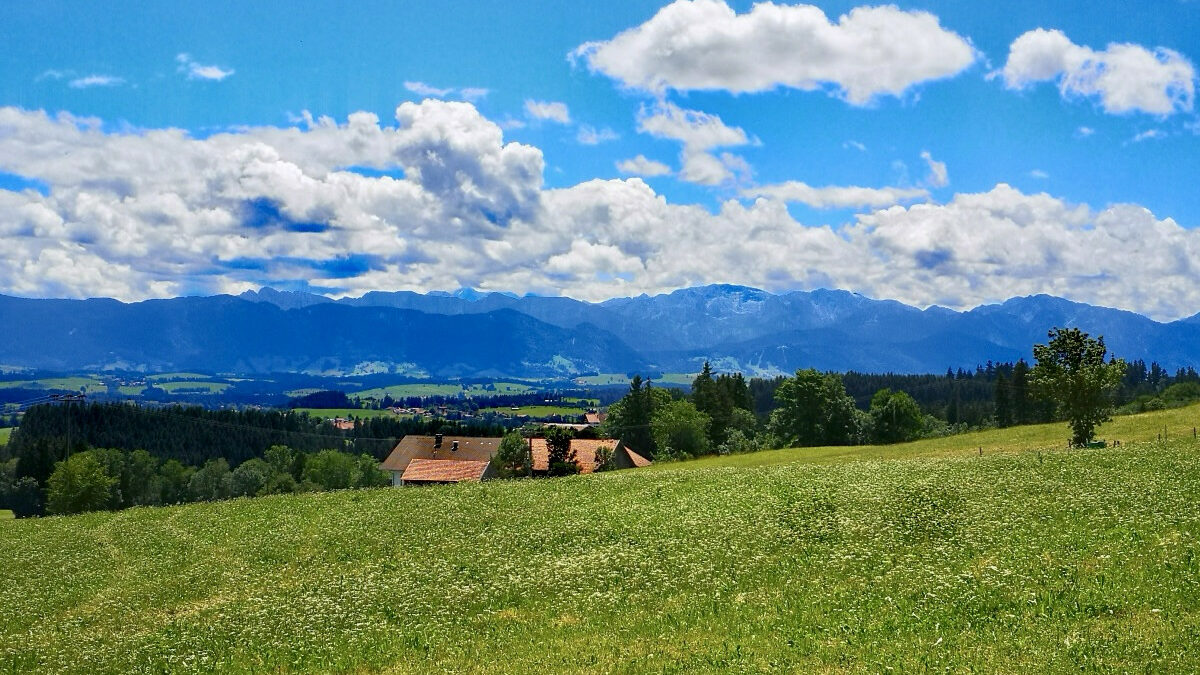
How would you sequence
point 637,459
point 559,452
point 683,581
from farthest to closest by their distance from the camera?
point 637,459 < point 559,452 < point 683,581

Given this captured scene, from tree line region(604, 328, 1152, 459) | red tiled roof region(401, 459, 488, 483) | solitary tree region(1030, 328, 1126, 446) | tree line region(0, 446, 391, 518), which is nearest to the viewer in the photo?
solitary tree region(1030, 328, 1126, 446)

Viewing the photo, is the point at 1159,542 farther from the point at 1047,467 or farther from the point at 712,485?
the point at 712,485

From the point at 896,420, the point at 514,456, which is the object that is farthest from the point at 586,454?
the point at 896,420

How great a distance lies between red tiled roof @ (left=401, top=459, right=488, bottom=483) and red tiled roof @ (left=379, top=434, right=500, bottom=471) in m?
31.1

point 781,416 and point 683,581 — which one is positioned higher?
point 683,581

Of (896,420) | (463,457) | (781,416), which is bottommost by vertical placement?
(463,457)

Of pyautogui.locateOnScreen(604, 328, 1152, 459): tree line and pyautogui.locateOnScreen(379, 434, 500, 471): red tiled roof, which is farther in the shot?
pyautogui.locateOnScreen(379, 434, 500, 471): red tiled roof

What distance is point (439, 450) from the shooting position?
142750mm

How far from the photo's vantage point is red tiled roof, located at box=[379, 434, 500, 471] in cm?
14112

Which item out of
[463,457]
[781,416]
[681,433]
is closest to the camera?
[681,433]

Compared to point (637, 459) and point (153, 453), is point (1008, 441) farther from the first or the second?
point (153, 453)

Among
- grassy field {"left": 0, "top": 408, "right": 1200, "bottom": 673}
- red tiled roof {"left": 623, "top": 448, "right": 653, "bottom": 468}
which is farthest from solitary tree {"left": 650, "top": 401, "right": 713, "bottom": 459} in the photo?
grassy field {"left": 0, "top": 408, "right": 1200, "bottom": 673}

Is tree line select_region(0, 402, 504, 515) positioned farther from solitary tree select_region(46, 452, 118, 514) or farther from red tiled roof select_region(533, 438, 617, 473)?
red tiled roof select_region(533, 438, 617, 473)

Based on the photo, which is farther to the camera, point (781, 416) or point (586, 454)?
point (781, 416)
